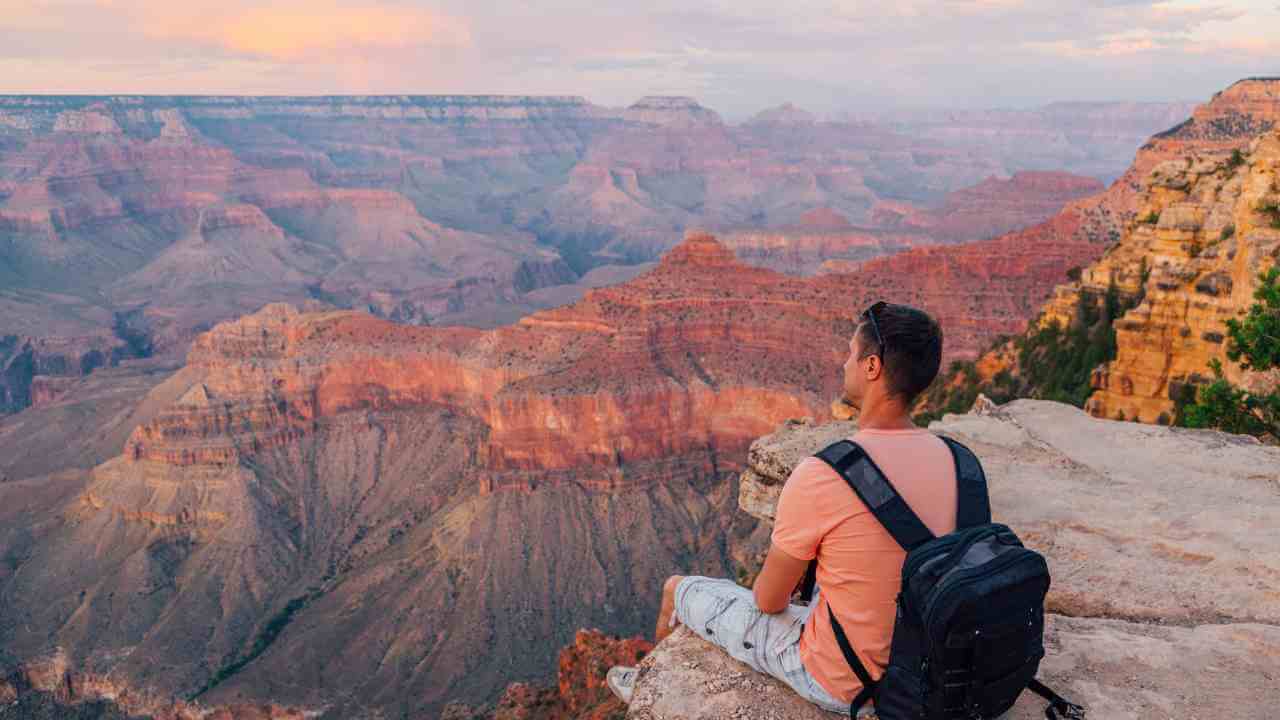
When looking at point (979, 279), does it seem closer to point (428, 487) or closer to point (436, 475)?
point (436, 475)

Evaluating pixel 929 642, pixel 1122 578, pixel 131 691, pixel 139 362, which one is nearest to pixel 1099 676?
pixel 1122 578

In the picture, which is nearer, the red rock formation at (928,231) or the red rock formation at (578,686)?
the red rock formation at (578,686)

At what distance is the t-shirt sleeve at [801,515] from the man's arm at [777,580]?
97 mm

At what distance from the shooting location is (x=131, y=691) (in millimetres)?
40438

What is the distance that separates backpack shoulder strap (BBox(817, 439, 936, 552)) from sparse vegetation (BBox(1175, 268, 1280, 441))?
12.2 meters

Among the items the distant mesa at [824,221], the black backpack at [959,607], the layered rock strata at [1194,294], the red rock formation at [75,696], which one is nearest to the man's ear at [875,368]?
the black backpack at [959,607]

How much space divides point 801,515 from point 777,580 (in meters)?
0.66

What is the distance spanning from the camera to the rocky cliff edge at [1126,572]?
5.84 m

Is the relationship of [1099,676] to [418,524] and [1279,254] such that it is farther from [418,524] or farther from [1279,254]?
[418,524]

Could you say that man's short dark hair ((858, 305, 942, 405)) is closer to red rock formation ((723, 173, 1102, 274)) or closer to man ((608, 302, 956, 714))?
man ((608, 302, 956, 714))

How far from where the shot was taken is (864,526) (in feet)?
16.8

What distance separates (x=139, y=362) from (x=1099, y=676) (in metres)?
115

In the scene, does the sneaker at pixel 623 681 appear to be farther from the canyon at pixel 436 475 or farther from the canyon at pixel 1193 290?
the canyon at pixel 436 475

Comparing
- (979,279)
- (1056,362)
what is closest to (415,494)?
(979,279)
